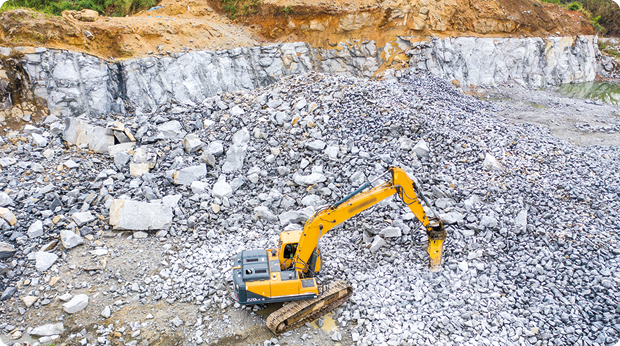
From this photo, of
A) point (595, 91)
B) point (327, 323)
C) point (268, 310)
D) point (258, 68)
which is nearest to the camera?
point (327, 323)

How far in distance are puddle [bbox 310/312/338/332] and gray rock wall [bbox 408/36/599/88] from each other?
1541 cm

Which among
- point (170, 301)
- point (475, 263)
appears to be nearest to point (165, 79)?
point (170, 301)

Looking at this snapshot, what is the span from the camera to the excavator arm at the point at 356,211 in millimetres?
6371

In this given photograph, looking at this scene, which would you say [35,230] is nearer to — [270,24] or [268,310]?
[268,310]

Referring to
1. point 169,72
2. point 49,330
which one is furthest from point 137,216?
point 169,72

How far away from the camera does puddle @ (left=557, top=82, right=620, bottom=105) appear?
22.1 metres

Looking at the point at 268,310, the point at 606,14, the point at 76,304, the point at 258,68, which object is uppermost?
the point at 606,14

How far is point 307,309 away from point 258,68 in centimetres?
1326

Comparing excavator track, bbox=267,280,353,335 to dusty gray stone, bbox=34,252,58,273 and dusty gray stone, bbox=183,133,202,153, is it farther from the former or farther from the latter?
dusty gray stone, bbox=183,133,202,153

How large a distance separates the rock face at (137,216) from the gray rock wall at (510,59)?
15093mm

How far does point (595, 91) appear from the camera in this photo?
23859mm

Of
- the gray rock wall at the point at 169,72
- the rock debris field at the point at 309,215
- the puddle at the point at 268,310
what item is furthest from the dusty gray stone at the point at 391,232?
the gray rock wall at the point at 169,72

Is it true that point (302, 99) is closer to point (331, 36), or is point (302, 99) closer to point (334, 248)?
point (334, 248)

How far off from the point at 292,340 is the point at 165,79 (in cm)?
1176
